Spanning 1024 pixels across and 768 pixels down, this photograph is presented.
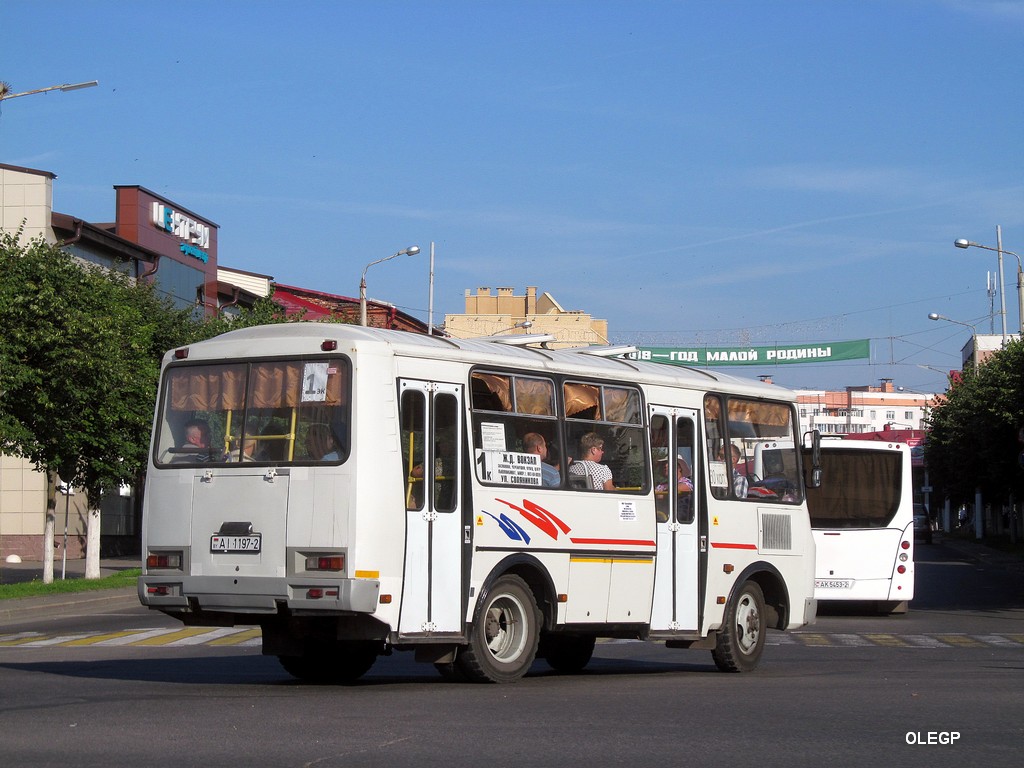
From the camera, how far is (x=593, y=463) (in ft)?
44.2

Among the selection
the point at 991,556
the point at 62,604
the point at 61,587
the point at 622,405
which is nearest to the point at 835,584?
the point at 622,405

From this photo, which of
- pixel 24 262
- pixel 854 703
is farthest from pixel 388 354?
pixel 24 262

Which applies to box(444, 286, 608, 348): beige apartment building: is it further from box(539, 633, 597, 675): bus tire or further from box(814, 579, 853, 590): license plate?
box(539, 633, 597, 675): bus tire

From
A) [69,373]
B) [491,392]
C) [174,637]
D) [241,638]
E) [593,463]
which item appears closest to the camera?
[491,392]

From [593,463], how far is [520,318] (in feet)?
331

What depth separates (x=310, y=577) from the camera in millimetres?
11219

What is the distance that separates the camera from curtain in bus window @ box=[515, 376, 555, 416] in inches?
506

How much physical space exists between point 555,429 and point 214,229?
152ft

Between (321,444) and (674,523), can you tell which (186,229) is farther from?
(321,444)

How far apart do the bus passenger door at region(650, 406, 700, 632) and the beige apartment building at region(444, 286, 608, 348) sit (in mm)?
90708

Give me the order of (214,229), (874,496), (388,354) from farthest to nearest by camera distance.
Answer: (214,229)
(874,496)
(388,354)

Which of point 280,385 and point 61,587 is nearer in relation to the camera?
point 280,385

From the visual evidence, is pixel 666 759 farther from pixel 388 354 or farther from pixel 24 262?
pixel 24 262

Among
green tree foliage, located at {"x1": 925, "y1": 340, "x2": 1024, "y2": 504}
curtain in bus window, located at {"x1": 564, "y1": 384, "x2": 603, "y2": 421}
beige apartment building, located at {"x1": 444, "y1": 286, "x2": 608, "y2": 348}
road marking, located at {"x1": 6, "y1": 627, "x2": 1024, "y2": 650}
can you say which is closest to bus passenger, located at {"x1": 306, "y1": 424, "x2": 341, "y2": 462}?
curtain in bus window, located at {"x1": 564, "y1": 384, "x2": 603, "y2": 421}
